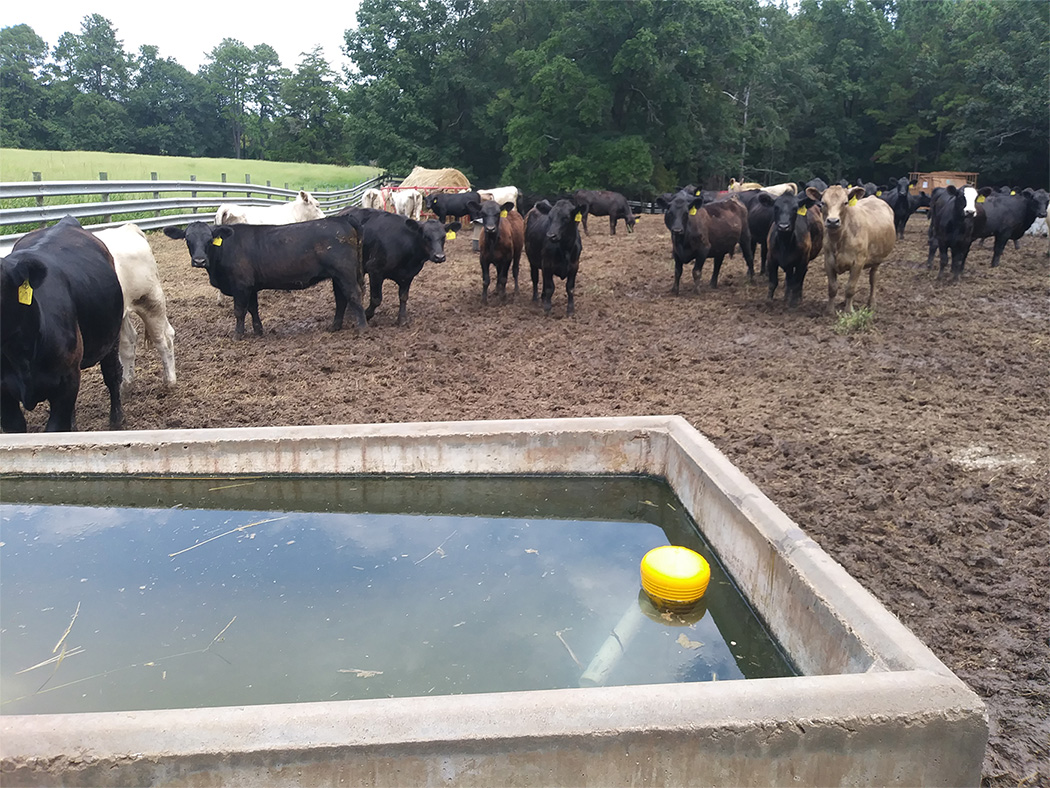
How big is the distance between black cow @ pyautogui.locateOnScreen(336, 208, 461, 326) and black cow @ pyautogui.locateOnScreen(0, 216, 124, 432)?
4.12 metres

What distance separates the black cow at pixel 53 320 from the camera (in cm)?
432

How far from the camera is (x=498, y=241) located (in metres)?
10.4

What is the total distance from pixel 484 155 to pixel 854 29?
22.0 meters

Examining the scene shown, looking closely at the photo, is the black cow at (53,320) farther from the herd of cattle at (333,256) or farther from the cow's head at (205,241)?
the cow's head at (205,241)

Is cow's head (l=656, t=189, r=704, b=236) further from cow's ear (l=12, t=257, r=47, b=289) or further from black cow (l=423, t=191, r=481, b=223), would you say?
black cow (l=423, t=191, r=481, b=223)

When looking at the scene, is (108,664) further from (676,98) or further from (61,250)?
(676,98)

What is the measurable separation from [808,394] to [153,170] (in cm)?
3135

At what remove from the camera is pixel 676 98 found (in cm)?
3027

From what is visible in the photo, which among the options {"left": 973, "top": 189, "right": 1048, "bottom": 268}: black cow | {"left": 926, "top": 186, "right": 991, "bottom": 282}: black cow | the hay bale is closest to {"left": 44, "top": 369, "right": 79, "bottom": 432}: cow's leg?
{"left": 926, "top": 186, "right": 991, "bottom": 282}: black cow

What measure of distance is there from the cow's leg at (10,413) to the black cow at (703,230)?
8289 mm

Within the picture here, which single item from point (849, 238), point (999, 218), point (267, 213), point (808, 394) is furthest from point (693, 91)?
point (808, 394)

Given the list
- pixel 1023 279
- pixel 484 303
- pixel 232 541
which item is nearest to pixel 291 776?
pixel 232 541

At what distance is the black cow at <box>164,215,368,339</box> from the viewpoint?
8445 mm

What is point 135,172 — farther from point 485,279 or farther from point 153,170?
point 485,279
